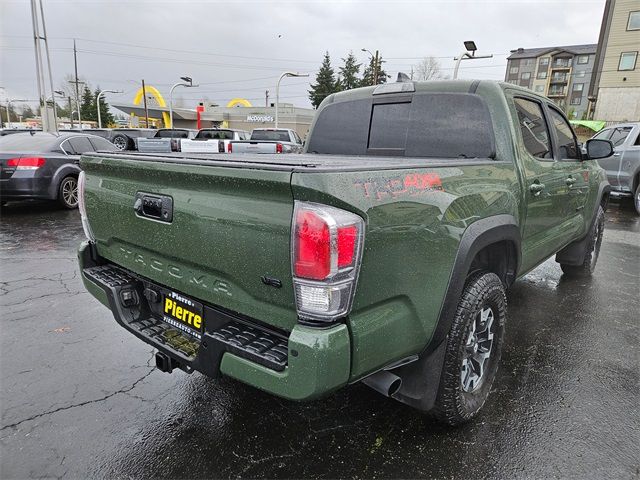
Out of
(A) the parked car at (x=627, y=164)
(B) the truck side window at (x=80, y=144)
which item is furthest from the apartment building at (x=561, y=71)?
(B) the truck side window at (x=80, y=144)

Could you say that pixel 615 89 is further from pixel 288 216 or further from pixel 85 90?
pixel 85 90

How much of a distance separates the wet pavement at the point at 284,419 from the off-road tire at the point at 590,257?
150 cm

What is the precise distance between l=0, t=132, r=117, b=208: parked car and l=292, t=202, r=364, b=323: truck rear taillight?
7038mm

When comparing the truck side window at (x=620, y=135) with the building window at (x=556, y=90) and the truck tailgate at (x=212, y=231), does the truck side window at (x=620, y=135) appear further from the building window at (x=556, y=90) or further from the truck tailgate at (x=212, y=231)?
the building window at (x=556, y=90)

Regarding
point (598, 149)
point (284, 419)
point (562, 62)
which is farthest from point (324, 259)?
point (562, 62)

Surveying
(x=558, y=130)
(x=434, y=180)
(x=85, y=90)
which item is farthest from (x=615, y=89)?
(x=85, y=90)

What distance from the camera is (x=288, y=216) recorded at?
1.66 metres

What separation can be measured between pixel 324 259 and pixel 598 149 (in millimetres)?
3843

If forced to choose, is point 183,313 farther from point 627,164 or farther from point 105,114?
point 105,114

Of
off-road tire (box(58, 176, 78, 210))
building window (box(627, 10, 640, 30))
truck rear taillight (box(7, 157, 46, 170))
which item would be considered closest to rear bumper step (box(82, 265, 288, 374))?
truck rear taillight (box(7, 157, 46, 170))

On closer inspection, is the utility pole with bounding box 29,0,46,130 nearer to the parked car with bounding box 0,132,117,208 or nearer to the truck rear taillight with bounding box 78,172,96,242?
the parked car with bounding box 0,132,117,208

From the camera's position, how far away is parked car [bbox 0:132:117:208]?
7973 mm

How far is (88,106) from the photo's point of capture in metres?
72.2

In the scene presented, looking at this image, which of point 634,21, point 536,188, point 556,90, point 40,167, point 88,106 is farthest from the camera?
point 88,106
